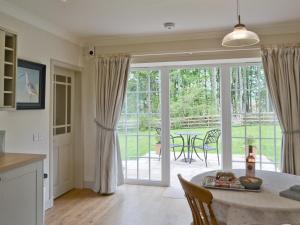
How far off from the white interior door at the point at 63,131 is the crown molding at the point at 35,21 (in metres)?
0.53

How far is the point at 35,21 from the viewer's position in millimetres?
3332

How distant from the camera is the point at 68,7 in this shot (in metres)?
3.01

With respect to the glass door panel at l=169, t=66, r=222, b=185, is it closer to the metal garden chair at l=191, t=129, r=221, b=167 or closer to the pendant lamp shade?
the metal garden chair at l=191, t=129, r=221, b=167

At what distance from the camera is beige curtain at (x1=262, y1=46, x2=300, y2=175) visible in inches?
141

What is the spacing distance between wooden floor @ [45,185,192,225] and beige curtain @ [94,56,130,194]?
0.28m

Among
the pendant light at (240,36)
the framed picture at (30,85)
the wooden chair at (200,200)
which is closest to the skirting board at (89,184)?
the framed picture at (30,85)

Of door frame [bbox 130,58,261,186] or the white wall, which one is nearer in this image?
the white wall

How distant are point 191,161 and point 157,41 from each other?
10.8ft

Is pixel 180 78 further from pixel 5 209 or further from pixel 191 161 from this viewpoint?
pixel 5 209

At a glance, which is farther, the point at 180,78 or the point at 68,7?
the point at 180,78

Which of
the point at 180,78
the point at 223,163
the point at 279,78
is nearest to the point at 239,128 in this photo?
the point at 223,163

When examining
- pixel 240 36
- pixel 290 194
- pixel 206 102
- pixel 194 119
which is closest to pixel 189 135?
pixel 194 119

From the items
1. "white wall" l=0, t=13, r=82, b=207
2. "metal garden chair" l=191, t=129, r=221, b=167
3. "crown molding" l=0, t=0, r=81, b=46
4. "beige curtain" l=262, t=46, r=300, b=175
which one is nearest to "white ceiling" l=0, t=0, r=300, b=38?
"crown molding" l=0, t=0, r=81, b=46

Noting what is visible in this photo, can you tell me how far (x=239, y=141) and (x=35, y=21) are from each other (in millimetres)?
3496
